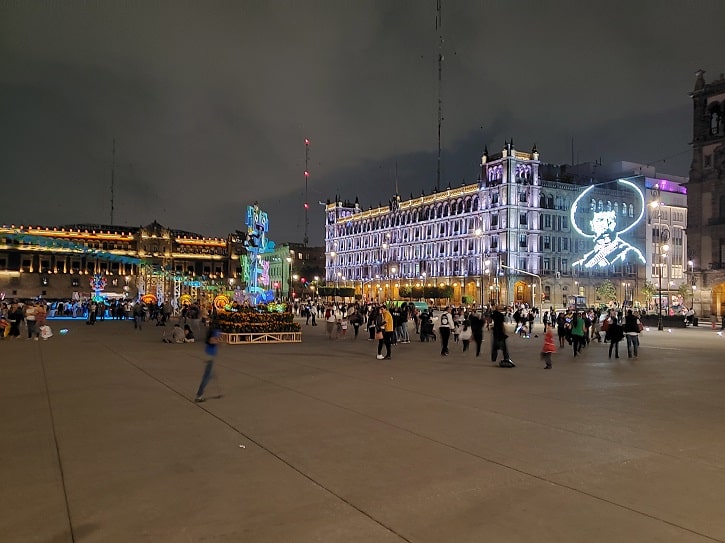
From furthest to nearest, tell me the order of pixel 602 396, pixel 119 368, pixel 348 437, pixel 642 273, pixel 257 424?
pixel 642 273
pixel 119 368
pixel 602 396
pixel 257 424
pixel 348 437

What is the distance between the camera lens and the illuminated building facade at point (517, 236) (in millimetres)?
86875

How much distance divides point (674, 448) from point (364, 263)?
111017 millimetres

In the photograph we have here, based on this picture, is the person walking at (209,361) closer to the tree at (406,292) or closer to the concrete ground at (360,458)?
the concrete ground at (360,458)

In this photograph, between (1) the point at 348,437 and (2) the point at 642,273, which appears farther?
(2) the point at 642,273

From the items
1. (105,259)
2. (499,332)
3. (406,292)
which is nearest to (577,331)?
(499,332)

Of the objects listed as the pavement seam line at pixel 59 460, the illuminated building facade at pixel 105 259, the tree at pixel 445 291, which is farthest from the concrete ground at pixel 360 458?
the illuminated building facade at pixel 105 259

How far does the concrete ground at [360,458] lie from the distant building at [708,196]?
46.9 meters

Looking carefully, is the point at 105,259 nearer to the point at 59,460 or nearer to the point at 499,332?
the point at 499,332

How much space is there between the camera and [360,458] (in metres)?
7.30

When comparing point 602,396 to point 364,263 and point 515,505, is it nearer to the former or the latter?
point 515,505

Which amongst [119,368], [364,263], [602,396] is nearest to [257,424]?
[602,396]

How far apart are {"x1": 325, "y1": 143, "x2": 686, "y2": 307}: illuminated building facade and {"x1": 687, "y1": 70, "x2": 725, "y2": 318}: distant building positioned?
20.5 m

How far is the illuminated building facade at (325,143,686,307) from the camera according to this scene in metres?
86.9

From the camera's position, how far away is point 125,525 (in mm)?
5191
